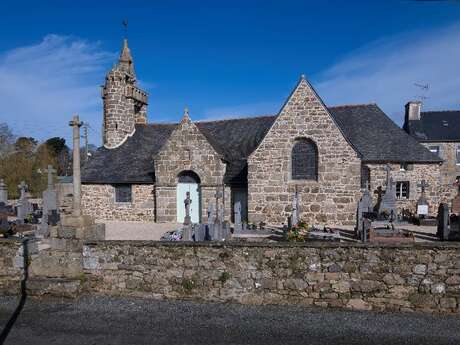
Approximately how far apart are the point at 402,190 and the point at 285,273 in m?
16.4

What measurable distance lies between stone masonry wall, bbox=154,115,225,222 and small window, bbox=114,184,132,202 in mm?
2242

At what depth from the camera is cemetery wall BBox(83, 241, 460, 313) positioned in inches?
247

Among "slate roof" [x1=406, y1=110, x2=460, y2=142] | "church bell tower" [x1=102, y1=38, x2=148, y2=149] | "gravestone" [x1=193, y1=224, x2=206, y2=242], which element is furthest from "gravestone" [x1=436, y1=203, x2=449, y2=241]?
"slate roof" [x1=406, y1=110, x2=460, y2=142]

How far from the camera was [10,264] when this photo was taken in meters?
7.49

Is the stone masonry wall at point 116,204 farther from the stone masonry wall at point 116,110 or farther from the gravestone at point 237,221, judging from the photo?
the gravestone at point 237,221

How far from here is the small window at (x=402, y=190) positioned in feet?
65.1

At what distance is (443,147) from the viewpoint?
104 ft

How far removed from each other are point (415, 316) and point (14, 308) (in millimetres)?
7817

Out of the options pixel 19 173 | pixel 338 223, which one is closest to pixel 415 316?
pixel 338 223

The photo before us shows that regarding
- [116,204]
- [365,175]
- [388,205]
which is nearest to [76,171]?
[116,204]

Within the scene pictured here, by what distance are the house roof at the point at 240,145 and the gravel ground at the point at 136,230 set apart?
2.65 metres

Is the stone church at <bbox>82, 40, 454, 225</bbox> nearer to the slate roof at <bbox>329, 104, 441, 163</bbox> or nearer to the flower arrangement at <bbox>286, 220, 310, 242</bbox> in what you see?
the slate roof at <bbox>329, 104, 441, 163</bbox>

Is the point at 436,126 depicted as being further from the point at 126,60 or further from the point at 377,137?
the point at 126,60

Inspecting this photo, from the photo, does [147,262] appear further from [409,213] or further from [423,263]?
[409,213]
